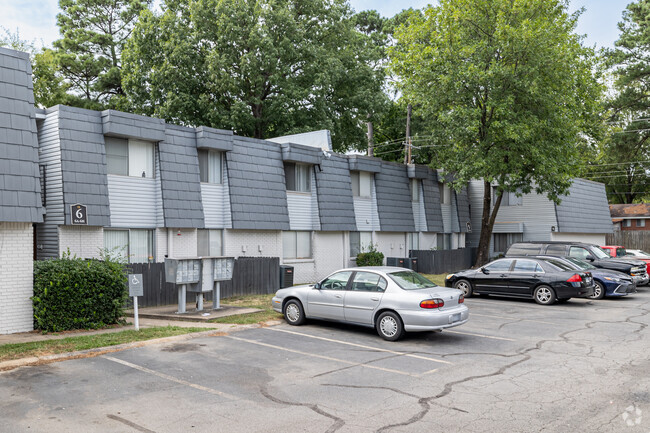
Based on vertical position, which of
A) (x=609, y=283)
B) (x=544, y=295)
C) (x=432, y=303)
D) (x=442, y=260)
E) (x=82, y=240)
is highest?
(x=82, y=240)

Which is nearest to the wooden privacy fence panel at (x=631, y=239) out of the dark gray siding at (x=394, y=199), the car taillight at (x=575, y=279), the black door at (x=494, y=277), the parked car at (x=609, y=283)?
the dark gray siding at (x=394, y=199)

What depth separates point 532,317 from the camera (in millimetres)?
14047

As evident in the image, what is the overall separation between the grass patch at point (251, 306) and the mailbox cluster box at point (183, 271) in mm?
1250

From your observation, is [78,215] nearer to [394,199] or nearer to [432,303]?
[432,303]

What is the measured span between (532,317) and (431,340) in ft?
15.1

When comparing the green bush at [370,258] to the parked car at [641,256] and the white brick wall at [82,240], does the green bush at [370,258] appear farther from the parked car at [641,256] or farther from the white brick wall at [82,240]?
the white brick wall at [82,240]

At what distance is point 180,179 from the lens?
17734mm

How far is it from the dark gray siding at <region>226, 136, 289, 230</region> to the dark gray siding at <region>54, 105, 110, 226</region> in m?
4.89

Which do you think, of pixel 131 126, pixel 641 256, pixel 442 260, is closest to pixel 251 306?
pixel 131 126

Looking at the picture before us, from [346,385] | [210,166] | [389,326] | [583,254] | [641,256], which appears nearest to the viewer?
[346,385]

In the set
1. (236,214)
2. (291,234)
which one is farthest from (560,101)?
(236,214)

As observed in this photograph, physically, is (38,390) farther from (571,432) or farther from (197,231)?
(197,231)

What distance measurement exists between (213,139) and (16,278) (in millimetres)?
8913

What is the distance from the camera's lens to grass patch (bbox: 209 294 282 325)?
1277 cm
